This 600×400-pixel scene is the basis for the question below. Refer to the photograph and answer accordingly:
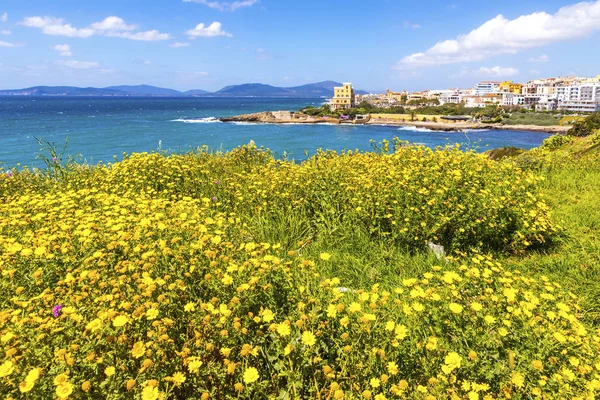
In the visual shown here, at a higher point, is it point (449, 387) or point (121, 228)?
point (121, 228)

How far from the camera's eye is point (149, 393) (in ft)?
5.51

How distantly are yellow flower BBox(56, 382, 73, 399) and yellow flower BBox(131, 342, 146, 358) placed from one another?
0.30 m

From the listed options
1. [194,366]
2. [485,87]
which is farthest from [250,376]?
[485,87]

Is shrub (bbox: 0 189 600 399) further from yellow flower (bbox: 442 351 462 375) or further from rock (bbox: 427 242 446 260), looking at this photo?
rock (bbox: 427 242 446 260)

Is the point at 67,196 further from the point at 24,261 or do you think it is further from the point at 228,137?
the point at 228,137

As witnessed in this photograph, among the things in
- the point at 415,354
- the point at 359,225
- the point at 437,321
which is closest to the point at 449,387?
the point at 415,354

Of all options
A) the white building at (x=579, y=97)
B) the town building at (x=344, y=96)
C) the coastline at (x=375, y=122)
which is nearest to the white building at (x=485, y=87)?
the white building at (x=579, y=97)

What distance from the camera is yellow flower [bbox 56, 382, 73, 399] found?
1.60 metres

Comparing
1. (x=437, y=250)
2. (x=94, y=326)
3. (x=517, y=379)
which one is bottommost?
(x=437, y=250)

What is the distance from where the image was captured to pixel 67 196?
16.3 ft

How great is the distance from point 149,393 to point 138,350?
0.28m

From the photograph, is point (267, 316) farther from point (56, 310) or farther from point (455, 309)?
point (56, 310)

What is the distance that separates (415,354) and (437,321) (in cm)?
35

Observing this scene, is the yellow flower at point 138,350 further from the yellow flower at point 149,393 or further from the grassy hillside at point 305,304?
the yellow flower at point 149,393
